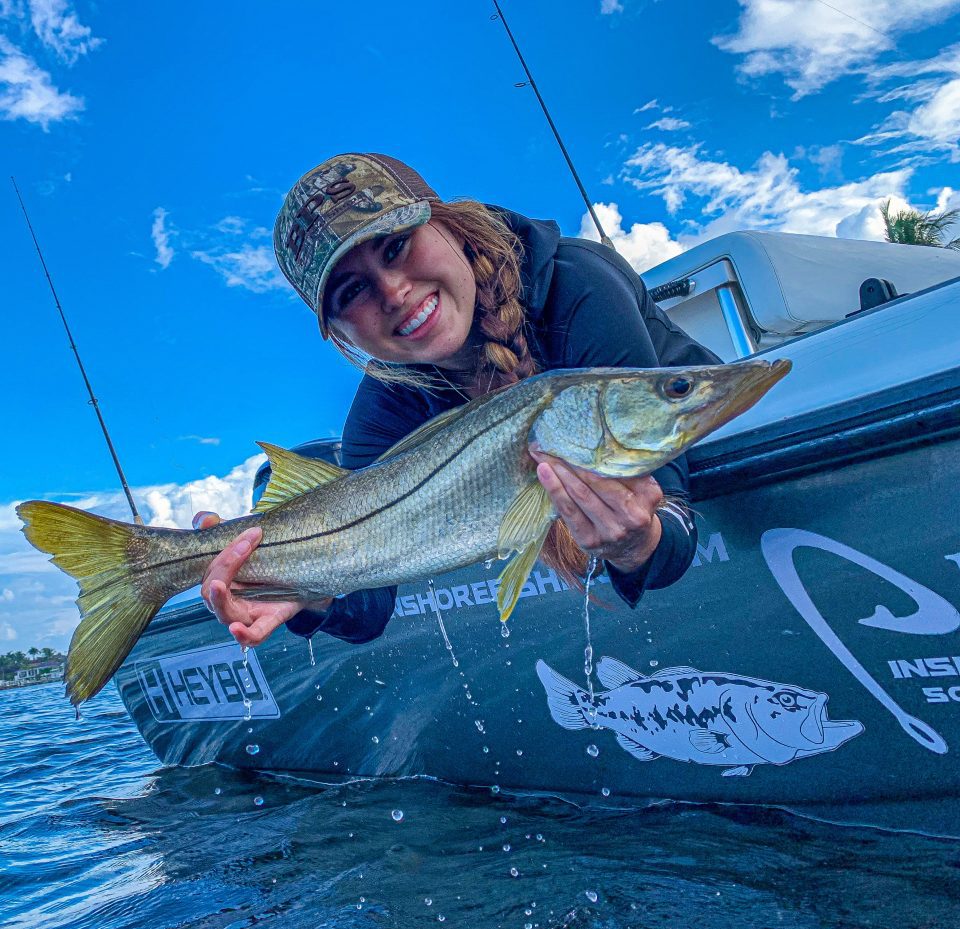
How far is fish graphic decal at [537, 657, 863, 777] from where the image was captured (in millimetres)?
2660

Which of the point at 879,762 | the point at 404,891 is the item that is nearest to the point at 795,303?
the point at 879,762

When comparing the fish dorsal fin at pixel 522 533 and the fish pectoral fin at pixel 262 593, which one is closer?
the fish dorsal fin at pixel 522 533

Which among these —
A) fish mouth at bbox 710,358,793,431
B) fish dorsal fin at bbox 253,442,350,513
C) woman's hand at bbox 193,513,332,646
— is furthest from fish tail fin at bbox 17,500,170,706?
fish mouth at bbox 710,358,793,431

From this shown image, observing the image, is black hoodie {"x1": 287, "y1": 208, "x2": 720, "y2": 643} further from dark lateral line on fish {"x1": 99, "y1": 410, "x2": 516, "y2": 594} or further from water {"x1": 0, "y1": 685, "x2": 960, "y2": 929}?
water {"x1": 0, "y1": 685, "x2": 960, "y2": 929}

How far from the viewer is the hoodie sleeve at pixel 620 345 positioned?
7.79ft

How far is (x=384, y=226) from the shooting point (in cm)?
239

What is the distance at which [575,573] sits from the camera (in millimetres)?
2914

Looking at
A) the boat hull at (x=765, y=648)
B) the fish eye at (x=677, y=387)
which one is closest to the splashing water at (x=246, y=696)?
the boat hull at (x=765, y=648)

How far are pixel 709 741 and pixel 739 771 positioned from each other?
15 centimetres

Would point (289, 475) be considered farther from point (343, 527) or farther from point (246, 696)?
point (246, 696)

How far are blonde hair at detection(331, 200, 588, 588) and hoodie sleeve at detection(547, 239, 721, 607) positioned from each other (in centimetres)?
15

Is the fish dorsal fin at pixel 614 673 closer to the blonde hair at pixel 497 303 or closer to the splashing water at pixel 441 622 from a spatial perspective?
the blonde hair at pixel 497 303

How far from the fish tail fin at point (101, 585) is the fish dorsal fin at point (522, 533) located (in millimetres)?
1231

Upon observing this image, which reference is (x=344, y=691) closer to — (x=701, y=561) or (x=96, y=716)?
(x=701, y=561)
